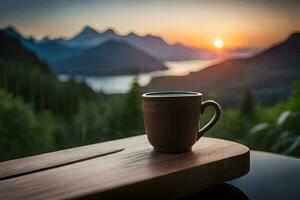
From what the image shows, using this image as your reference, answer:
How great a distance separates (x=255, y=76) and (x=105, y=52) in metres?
0.63

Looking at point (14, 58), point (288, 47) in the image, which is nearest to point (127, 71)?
point (14, 58)

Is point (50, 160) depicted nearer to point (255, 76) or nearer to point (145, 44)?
point (145, 44)

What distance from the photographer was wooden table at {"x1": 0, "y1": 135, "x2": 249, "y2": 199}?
1.94 ft

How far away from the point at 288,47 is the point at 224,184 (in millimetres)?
1000

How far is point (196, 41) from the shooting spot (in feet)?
5.14

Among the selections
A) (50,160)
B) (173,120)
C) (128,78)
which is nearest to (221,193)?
(173,120)

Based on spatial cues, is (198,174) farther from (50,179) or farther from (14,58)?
(14,58)

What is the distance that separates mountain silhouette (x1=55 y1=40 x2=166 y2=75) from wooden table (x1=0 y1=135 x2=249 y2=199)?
66cm

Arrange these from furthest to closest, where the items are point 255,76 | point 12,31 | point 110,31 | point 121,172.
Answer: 1. point 255,76
2. point 110,31
3. point 12,31
4. point 121,172


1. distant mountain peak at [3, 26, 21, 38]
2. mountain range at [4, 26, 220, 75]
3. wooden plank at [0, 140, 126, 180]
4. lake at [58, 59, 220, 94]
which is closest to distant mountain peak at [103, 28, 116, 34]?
mountain range at [4, 26, 220, 75]

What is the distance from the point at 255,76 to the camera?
1.62 meters

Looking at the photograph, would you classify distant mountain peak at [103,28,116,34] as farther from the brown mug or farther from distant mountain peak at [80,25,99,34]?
the brown mug

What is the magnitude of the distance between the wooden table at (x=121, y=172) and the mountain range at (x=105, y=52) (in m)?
0.67

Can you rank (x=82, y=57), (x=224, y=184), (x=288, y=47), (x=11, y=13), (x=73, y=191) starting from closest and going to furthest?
(x=73, y=191)
(x=224, y=184)
(x=11, y=13)
(x=82, y=57)
(x=288, y=47)
